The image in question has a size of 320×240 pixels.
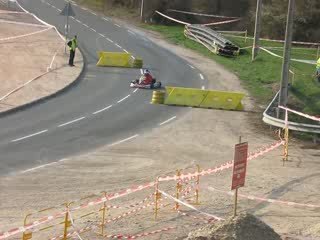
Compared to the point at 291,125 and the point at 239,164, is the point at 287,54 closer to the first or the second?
the point at 291,125

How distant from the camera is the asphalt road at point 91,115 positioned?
20.7 metres

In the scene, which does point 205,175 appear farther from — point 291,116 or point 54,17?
point 54,17

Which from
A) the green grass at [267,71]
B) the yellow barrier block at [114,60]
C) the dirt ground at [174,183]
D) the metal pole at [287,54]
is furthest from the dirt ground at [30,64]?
the metal pole at [287,54]

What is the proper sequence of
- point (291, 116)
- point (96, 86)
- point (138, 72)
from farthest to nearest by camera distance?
1. point (138, 72)
2. point (96, 86)
3. point (291, 116)

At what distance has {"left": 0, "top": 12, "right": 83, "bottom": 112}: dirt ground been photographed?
28.3 meters

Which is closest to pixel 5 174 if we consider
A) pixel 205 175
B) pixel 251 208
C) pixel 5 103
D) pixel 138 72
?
pixel 205 175

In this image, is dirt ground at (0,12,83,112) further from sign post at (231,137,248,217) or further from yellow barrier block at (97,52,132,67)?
sign post at (231,137,248,217)

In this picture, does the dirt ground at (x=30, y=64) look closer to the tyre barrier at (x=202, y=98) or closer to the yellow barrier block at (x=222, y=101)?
the tyre barrier at (x=202, y=98)

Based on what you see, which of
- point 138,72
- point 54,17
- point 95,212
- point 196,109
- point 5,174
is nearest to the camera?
point 95,212

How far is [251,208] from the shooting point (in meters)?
15.4

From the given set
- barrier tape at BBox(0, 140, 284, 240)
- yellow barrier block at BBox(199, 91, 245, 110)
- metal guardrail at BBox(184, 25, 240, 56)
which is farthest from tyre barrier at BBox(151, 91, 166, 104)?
metal guardrail at BBox(184, 25, 240, 56)

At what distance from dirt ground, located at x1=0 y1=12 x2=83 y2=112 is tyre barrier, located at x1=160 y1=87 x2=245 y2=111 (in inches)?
212

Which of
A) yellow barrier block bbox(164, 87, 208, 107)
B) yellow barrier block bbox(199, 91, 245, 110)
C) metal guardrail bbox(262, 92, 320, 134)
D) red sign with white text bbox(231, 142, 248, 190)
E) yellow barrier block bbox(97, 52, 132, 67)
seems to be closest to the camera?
red sign with white text bbox(231, 142, 248, 190)

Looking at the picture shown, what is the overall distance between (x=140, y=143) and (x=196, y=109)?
259 inches
